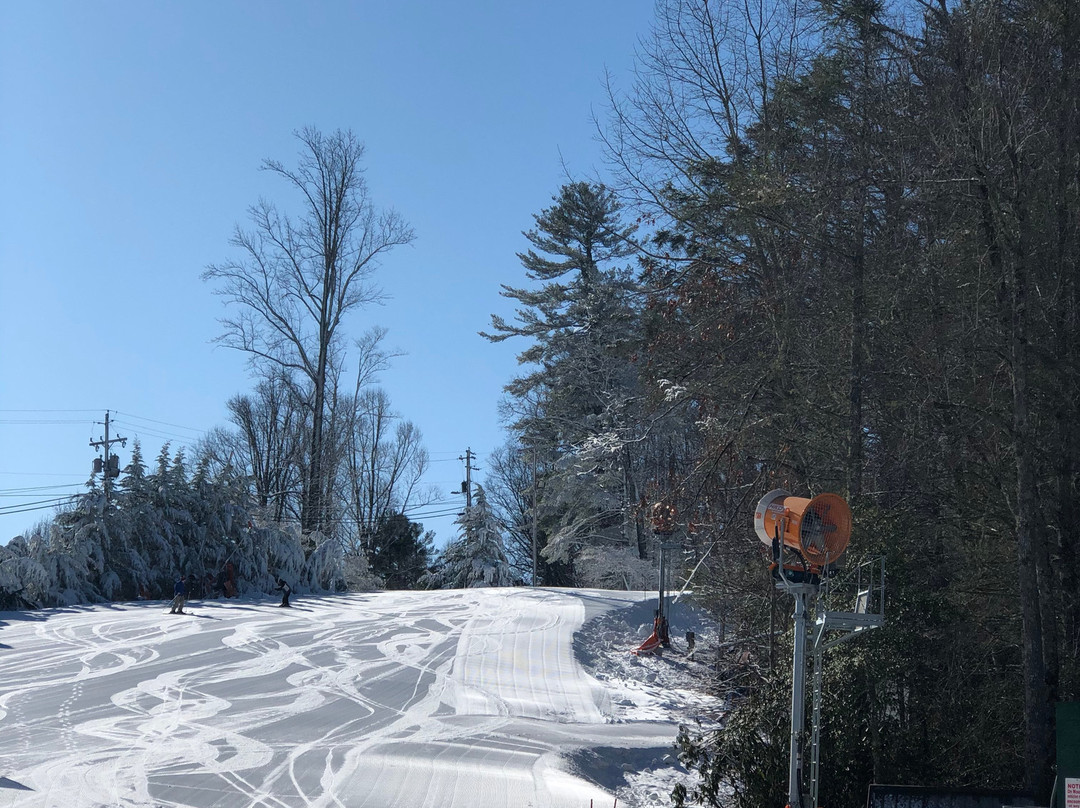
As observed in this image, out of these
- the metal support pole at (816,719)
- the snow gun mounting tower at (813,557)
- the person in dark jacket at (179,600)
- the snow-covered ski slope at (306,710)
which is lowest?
the snow-covered ski slope at (306,710)

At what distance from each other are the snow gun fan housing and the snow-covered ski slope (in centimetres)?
415

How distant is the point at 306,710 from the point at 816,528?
375 inches

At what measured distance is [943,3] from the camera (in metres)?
9.84

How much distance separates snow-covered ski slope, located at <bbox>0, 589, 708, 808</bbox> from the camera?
33.6 ft

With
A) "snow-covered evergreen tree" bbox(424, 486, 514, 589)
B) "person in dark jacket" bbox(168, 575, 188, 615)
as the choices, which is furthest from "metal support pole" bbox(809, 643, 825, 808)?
"snow-covered evergreen tree" bbox(424, 486, 514, 589)

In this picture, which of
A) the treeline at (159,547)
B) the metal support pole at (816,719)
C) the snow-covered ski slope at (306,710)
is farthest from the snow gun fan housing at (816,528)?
the treeline at (159,547)

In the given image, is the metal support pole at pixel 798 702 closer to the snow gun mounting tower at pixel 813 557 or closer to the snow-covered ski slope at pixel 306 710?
the snow gun mounting tower at pixel 813 557

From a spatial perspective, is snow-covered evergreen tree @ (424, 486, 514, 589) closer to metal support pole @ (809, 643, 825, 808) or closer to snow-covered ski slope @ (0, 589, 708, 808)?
snow-covered ski slope @ (0, 589, 708, 808)

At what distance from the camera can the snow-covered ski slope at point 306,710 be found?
10242mm

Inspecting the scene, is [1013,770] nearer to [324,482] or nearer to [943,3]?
[943,3]

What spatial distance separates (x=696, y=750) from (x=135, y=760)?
6.44 m

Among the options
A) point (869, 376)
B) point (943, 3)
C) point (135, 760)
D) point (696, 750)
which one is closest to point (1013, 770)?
point (696, 750)

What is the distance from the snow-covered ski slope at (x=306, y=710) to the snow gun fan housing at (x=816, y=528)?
4.15m

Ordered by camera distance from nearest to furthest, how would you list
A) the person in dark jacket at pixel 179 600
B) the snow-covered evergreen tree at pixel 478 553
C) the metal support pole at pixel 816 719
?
the metal support pole at pixel 816 719 < the person in dark jacket at pixel 179 600 < the snow-covered evergreen tree at pixel 478 553
